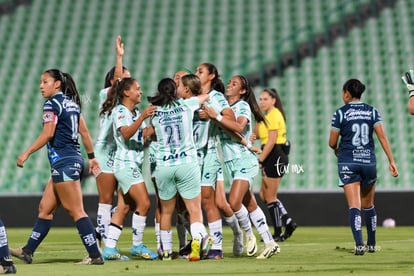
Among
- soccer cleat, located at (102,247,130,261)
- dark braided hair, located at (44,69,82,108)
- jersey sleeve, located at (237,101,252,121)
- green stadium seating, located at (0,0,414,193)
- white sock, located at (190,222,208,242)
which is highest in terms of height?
green stadium seating, located at (0,0,414,193)

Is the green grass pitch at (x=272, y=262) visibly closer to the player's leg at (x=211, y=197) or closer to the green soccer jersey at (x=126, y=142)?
the player's leg at (x=211, y=197)

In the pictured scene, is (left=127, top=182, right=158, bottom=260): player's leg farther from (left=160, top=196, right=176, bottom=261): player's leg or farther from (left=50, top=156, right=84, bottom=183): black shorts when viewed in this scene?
(left=50, top=156, right=84, bottom=183): black shorts

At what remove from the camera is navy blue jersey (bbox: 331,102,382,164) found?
12.5 meters

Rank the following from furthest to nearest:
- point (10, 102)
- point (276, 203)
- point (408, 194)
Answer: point (10, 102) → point (408, 194) → point (276, 203)

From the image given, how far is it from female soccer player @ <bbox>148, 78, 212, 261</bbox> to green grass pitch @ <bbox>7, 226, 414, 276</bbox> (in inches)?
18.4

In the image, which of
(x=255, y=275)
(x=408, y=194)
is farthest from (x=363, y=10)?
(x=255, y=275)

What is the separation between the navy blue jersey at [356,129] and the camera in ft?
41.0

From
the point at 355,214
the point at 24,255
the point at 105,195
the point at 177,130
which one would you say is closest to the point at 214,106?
the point at 177,130

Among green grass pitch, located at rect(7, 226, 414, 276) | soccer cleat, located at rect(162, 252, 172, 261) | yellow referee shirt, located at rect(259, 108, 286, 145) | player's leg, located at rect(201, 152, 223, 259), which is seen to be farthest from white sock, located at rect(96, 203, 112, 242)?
yellow referee shirt, located at rect(259, 108, 286, 145)

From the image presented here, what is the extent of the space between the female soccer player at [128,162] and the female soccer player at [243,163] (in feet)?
3.21

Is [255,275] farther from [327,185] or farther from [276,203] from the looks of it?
[327,185]

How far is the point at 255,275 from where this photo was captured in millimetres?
9547

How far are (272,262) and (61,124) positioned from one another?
2674 millimetres

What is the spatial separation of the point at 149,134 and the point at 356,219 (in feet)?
8.76
